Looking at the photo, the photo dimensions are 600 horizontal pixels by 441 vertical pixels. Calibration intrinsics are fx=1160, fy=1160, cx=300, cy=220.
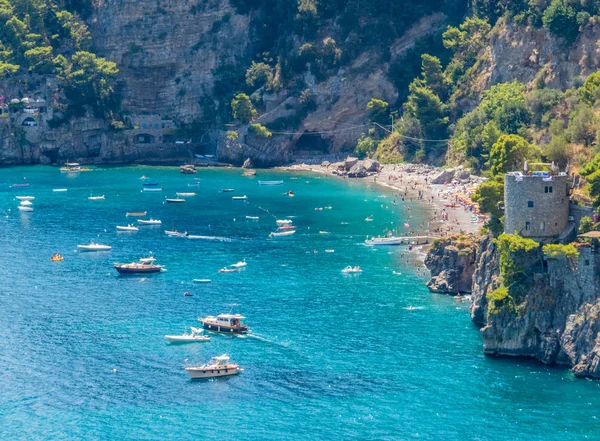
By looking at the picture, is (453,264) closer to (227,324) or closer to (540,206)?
(540,206)

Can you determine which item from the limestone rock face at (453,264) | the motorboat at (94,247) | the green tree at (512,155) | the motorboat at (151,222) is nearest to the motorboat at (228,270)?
the motorboat at (94,247)

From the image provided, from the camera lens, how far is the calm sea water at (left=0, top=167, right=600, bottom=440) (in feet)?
272

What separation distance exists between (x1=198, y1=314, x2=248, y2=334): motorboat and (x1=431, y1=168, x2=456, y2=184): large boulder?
8598 centimetres

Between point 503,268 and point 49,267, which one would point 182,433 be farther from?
point 49,267

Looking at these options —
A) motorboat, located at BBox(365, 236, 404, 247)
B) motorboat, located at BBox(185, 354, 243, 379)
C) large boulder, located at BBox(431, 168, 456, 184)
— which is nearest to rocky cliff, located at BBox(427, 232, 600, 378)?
motorboat, located at BBox(185, 354, 243, 379)

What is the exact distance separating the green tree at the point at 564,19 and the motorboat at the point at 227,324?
86.5 meters

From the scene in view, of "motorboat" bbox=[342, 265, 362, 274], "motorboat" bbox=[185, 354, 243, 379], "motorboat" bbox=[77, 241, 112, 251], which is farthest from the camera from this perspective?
"motorboat" bbox=[77, 241, 112, 251]

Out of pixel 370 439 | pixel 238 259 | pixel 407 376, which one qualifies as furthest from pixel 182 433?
pixel 238 259

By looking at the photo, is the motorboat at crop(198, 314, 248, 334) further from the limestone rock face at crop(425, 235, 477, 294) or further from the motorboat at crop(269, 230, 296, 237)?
the motorboat at crop(269, 230, 296, 237)

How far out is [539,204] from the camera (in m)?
91.9

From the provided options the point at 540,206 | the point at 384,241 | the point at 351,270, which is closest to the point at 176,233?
the point at 384,241

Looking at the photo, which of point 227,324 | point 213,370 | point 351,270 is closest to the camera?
point 213,370

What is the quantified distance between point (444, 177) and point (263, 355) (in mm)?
93325

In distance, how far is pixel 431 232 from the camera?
14888 centimetres
